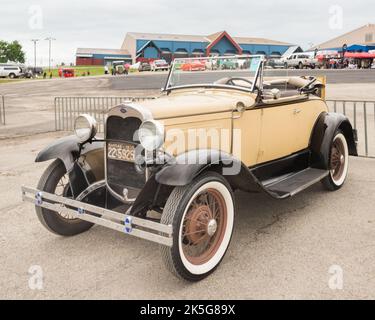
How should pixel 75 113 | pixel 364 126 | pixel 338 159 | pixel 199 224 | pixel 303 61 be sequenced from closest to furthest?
→ pixel 199 224 → pixel 338 159 → pixel 364 126 → pixel 75 113 → pixel 303 61

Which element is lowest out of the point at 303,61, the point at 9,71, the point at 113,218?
the point at 113,218

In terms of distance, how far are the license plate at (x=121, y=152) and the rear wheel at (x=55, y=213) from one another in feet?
1.81

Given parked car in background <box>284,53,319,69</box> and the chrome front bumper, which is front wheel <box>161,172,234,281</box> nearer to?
the chrome front bumper

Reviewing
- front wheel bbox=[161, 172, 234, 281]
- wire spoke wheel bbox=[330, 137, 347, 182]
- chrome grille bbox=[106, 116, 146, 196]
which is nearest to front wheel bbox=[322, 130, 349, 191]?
wire spoke wheel bbox=[330, 137, 347, 182]

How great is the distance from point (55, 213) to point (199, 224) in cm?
151

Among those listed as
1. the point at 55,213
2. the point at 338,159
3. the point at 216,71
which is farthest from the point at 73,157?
the point at 338,159

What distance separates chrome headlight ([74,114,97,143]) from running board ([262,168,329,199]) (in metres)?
1.75

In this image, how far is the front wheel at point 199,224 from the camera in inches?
118

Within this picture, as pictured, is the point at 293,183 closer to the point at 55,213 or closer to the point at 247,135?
the point at 247,135

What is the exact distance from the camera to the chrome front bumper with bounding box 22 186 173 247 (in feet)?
9.48

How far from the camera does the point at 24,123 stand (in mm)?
12805

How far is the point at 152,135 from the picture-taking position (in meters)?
3.29

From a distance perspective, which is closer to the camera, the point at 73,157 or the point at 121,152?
the point at 121,152

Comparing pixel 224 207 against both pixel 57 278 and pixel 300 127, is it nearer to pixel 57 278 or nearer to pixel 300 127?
pixel 57 278
